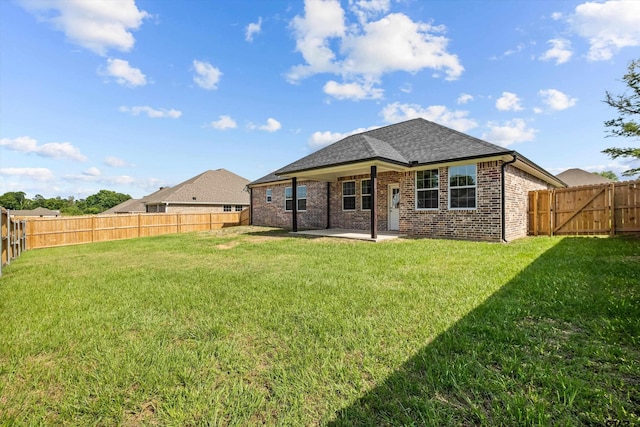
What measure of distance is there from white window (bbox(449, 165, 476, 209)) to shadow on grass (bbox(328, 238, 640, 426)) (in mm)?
6576

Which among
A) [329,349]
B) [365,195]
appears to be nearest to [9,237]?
[329,349]

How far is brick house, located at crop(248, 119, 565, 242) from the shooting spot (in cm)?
970

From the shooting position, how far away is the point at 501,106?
12.2 meters

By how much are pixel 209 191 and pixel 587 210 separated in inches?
1134

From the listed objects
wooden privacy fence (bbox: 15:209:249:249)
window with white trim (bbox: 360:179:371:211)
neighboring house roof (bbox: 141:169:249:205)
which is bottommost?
wooden privacy fence (bbox: 15:209:249:249)

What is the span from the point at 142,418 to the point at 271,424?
887mm

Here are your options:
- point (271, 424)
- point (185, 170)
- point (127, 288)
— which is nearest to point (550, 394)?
point (271, 424)

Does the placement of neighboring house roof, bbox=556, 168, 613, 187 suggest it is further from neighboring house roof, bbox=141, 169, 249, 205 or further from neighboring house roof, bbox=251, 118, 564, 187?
neighboring house roof, bbox=141, 169, 249, 205

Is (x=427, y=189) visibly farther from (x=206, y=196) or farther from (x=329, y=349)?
(x=206, y=196)

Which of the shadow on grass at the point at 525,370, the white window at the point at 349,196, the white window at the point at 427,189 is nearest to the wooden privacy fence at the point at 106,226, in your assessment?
the white window at the point at 349,196

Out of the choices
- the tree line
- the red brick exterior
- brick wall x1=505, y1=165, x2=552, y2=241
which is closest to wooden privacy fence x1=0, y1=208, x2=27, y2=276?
the red brick exterior

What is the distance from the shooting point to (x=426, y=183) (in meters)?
11.1

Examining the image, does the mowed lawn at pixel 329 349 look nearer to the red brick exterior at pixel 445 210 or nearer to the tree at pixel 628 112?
the red brick exterior at pixel 445 210

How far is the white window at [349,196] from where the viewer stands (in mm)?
14159
